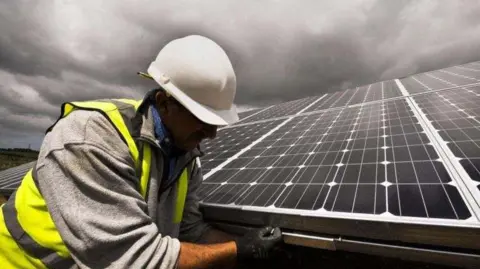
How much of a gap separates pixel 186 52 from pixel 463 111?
4.29m

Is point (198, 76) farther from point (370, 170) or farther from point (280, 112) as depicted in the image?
point (280, 112)

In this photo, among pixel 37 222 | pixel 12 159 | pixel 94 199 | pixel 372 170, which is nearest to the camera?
pixel 94 199

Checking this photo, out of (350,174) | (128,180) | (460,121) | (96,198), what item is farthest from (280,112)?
(96,198)

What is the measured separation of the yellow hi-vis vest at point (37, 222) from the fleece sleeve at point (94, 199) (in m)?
0.15

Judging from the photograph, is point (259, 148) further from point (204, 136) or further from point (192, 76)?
point (192, 76)

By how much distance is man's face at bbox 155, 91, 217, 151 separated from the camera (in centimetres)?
251

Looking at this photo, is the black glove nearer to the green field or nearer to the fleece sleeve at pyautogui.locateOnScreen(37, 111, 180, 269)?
the fleece sleeve at pyautogui.locateOnScreen(37, 111, 180, 269)

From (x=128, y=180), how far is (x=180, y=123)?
689 mm

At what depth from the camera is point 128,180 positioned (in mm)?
2131

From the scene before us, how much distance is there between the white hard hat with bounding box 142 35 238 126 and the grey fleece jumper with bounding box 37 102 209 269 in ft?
2.16

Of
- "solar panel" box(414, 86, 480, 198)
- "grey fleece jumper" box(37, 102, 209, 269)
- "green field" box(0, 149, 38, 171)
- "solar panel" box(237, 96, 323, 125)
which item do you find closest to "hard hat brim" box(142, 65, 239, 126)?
"grey fleece jumper" box(37, 102, 209, 269)

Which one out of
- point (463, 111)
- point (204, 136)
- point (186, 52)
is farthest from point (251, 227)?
point (463, 111)

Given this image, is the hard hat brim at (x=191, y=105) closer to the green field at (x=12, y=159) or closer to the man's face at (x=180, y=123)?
the man's face at (x=180, y=123)

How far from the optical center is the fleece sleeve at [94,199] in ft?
6.01
